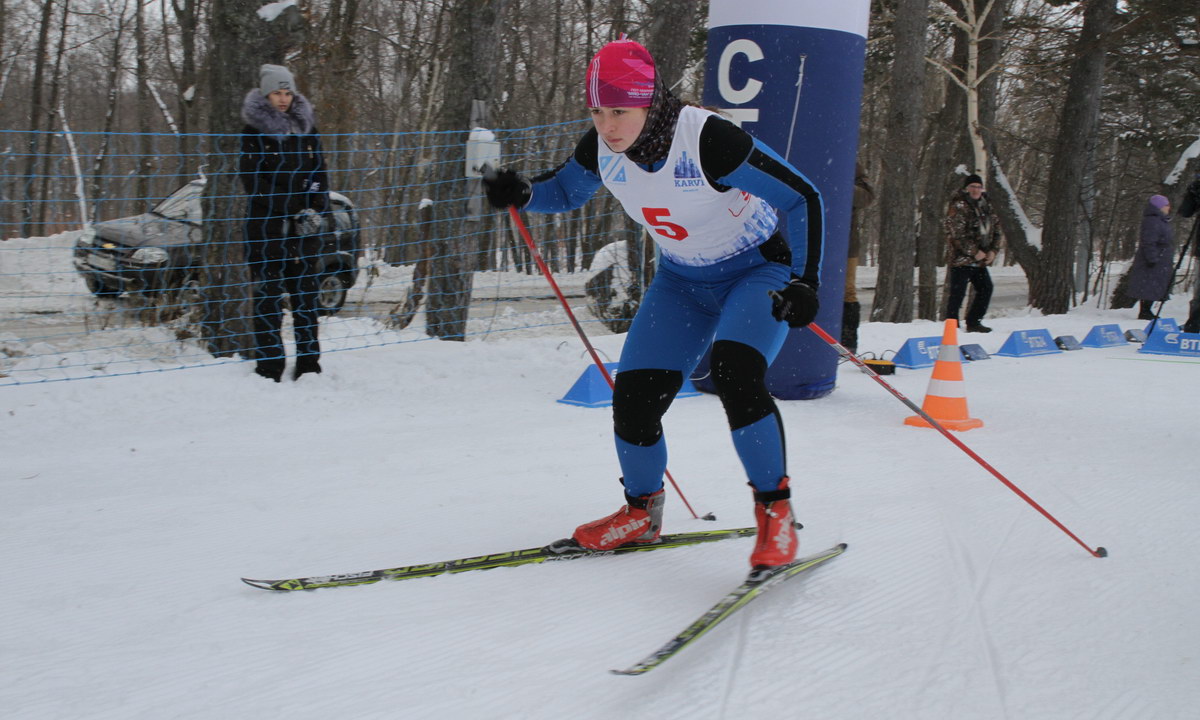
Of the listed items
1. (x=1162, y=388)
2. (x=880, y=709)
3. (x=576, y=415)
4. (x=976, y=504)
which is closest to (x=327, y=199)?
(x=576, y=415)

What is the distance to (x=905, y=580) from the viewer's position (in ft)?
A: 10.4

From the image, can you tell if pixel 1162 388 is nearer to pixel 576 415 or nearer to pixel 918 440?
pixel 918 440

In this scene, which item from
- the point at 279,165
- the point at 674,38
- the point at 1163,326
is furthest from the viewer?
the point at 1163,326

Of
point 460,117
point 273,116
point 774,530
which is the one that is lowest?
point 774,530

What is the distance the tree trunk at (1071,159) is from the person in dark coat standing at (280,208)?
12.2 m

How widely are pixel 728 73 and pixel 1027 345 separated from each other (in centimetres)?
478

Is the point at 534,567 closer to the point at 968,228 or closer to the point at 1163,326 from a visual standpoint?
the point at 968,228

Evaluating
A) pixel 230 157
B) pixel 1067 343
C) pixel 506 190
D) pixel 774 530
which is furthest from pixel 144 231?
pixel 1067 343

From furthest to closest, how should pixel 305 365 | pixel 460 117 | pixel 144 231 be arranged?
pixel 144 231, pixel 460 117, pixel 305 365

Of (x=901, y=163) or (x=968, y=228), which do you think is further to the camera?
(x=901, y=163)

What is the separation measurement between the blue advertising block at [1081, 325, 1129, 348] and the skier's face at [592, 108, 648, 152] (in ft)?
28.5

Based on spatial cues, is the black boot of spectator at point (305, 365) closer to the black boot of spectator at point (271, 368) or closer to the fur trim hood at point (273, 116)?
the black boot of spectator at point (271, 368)

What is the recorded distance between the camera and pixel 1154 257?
1212cm

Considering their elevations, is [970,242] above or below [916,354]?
above
